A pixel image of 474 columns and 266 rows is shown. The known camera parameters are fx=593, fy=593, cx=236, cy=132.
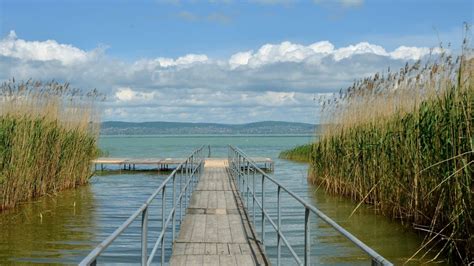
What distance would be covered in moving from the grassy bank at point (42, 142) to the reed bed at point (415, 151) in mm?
6824

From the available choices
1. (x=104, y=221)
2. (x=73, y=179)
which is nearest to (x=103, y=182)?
(x=73, y=179)

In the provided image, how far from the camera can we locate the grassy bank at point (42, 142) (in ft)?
Result: 38.2

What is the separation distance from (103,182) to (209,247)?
1378 centimetres

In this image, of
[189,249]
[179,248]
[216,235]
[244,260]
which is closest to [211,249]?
[189,249]

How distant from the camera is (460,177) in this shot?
685 cm

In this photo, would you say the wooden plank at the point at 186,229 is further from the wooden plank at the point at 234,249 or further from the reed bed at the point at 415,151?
the reed bed at the point at 415,151

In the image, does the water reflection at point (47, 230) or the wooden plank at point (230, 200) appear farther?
the wooden plank at point (230, 200)

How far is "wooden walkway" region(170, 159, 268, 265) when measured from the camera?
6.68 metres

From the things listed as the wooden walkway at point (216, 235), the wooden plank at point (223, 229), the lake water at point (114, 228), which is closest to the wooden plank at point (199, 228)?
the wooden walkway at point (216, 235)

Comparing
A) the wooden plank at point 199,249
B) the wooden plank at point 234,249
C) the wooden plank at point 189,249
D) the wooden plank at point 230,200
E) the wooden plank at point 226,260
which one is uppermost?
the wooden plank at point 226,260

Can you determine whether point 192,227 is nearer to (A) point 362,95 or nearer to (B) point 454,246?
(B) point 454,246

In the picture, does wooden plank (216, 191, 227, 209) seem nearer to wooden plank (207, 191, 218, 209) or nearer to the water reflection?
wooden plank (207, 191, 218, 209)

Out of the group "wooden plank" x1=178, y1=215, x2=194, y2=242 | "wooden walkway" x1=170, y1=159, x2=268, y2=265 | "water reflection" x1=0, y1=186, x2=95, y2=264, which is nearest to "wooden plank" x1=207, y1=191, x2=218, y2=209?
"wooden walkway" x1=170, y1=159, x2=268, y2=265

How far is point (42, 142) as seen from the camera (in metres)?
13.6
